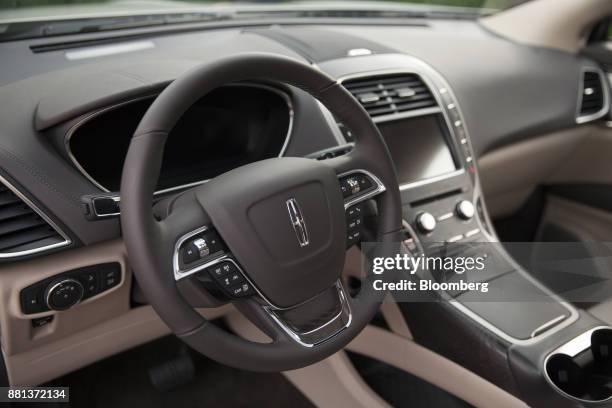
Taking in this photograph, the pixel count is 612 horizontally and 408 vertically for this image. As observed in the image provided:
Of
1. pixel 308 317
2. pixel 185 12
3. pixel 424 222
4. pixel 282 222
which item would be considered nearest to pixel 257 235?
pixel 282 222

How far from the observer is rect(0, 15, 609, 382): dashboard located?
108 centimetres

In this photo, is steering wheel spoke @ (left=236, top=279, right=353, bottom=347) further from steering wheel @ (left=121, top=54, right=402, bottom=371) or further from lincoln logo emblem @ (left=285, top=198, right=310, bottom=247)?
lincoln logo emblem @ (left=285, top=198, right=310, bottom=247)

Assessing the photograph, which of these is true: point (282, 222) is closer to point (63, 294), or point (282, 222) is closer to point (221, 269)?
point (221, 269)

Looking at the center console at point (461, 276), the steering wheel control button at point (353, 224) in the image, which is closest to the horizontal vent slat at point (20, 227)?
the steering wheel control button at point (353, 224)

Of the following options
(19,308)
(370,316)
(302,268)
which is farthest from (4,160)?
(370,316)

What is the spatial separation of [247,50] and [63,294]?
2.58 feet

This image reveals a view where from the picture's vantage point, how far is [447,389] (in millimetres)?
1417

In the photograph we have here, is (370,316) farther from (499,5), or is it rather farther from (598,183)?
(499,5)

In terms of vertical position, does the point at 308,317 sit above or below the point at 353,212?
below

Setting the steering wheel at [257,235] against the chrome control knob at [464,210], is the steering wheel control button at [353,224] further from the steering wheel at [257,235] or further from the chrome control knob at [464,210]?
the chrome control knob at [464,210]

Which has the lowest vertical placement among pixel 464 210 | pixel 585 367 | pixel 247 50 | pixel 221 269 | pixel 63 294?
pixel 585 367

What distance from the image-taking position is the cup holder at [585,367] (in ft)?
3.92

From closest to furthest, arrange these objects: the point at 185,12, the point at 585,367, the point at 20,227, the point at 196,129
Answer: the point at 20,227, the point at 585,367, the point at 196,129, the point at 185,12

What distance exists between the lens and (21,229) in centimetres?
105
